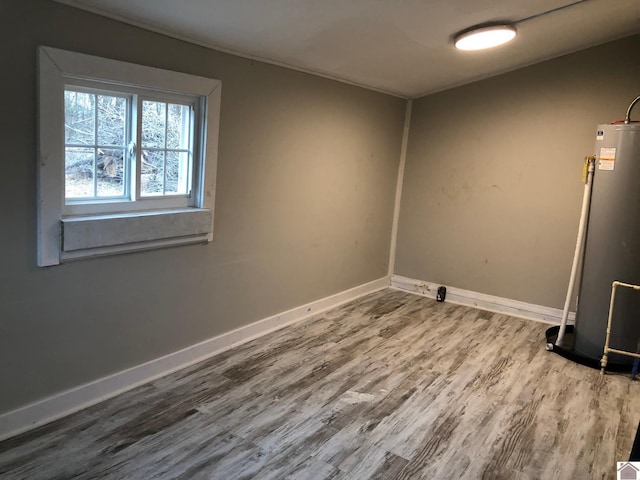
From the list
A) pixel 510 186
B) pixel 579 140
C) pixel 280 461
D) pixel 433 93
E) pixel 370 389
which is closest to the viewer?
pixel 280 461

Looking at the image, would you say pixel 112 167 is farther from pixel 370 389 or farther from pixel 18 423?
pixel 370 389

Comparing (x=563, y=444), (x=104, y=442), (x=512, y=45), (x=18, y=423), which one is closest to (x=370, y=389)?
(x=563, y=444)

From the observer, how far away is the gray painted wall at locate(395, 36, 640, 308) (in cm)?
398

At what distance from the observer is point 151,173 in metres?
2.71

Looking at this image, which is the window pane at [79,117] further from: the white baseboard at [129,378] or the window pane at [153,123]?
the white baseboard at [129,378]

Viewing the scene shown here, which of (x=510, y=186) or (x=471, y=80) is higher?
(x=471, y=80)

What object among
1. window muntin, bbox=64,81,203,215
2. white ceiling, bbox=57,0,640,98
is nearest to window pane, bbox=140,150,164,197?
window muntin, bbox=64,81,203,215

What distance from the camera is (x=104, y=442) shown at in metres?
2.19

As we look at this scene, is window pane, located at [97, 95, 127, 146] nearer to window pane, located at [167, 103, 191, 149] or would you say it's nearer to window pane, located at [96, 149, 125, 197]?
window pane, located at [96, 149, 125, 197]

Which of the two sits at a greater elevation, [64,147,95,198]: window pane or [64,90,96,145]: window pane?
[64,90,96,145]: window pane

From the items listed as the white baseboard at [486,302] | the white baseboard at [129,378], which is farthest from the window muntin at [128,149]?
the white baseboard at [486,302]

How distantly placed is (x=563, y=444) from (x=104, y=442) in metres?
2.23

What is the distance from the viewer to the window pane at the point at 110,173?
2473 mm

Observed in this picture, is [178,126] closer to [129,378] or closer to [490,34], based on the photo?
[129,378]
